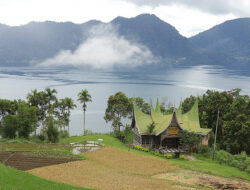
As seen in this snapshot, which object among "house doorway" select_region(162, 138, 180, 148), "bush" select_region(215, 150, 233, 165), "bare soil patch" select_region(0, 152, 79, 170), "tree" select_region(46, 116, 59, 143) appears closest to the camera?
"bare soil patch" select_region(0, 152, 79, 170)

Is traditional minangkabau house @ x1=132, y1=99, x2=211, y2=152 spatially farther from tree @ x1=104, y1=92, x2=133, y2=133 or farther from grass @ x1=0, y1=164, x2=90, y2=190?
grass @ x1=0, y1=164, x2=90, y2=190

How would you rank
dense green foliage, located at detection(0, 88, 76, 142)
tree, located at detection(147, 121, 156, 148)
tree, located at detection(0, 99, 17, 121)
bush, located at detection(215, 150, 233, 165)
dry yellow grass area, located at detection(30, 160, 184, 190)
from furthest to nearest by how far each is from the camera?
tree, located at detection(0, 99, 17, 121) < dense green foliage, located at detection(0, 88, 76, 142) < tree, located at detection(147, 121, 156, 148) < bush, located at detection(215, 150, 233, 165) < dry yellow grass area, located at detection(30, 160, 184, 190)

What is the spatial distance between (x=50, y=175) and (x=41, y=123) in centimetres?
2914

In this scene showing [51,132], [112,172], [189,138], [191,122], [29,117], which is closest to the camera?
[112,172]

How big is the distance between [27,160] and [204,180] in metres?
16.8

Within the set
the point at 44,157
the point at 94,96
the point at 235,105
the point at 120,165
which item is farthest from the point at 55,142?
the point at 94,96

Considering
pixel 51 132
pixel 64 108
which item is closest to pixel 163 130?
pixel 51 132

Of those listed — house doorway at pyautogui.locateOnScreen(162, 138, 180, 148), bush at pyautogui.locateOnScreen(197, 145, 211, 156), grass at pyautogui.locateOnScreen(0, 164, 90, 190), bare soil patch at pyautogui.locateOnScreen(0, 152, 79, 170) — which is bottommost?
bush at pyautogui.locateOnScreen(197, 145, 211, 156)

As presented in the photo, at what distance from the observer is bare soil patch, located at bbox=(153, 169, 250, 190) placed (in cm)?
1914

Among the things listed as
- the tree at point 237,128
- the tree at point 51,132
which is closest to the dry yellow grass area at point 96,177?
the tree at point 51,132

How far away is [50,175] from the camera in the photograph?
19.5 m

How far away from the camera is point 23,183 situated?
15.8 meters

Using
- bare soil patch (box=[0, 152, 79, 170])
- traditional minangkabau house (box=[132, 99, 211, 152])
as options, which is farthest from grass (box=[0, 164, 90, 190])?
traditional minangkabau house (box=[132, 99, 211, 152])

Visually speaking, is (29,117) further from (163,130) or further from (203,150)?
(203,150)
